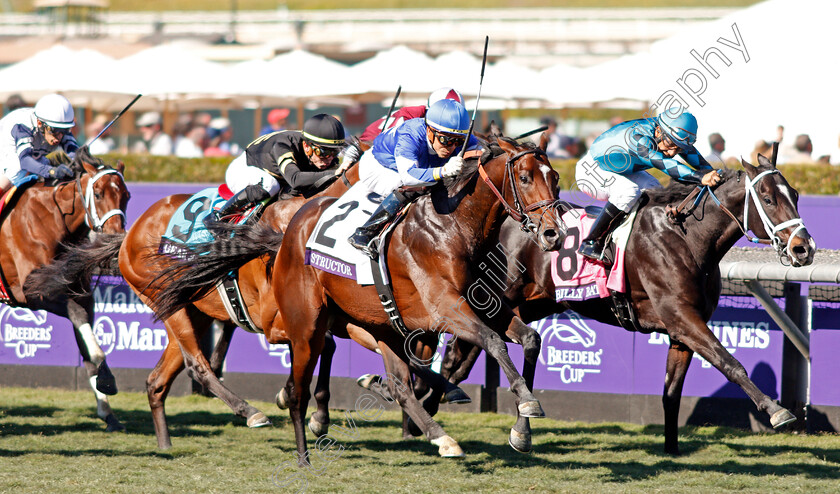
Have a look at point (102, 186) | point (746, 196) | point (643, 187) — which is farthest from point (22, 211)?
point (746, 196)

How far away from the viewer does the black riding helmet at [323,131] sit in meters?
6.57

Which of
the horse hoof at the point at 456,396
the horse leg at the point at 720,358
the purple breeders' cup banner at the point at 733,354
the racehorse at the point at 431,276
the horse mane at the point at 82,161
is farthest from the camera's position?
the horse mane at the point at 82,161

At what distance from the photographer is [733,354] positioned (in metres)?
7.58

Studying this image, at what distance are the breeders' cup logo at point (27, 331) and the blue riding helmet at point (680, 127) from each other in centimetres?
549

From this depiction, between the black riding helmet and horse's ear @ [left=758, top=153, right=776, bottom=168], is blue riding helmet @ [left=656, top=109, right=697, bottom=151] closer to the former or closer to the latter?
horse's ear @ [left=758, top=153, right=776, bottom=168]

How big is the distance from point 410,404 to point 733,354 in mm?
2978

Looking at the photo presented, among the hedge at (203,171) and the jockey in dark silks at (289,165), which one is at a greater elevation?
the hedge at (203,171)

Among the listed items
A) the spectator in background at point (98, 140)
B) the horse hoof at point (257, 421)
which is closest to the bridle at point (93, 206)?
the horse hoof at point (257, 421)

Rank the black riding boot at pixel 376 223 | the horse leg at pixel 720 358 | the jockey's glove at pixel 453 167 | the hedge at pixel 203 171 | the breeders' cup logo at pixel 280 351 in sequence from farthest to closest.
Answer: the hedge at pixel 203 171 < the breeders' cup logo at pixel 280 351 < the black riding boot at pixel 376 223 < the horse leg at pixel 720 358 < the jockey's glove at pixel 453 167

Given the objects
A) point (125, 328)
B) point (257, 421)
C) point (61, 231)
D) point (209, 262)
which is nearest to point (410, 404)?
point (257, 421)

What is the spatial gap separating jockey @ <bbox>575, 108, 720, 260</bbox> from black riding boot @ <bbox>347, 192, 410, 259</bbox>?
5.66 feet

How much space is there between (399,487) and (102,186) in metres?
3.39

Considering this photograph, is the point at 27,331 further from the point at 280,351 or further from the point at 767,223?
the point at 767,223

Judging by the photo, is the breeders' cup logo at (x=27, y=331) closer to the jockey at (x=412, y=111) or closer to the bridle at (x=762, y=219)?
the jockey at (x=412, y=111)
